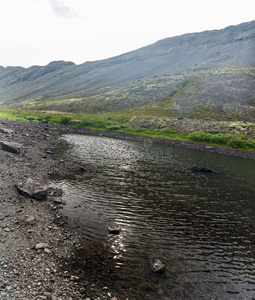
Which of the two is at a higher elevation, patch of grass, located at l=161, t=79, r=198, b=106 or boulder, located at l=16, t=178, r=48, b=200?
patch of grass, located at l=161, t=79, r=198, b=106

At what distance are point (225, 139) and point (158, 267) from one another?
3175 inches

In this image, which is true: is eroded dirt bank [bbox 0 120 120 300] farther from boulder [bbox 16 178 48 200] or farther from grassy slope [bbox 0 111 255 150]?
grassy slope [bbox 0 111 255 150]

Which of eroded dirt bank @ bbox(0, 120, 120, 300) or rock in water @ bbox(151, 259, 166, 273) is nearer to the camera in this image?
eroded dirt bank @ bbox(0, 120, 120, 300)

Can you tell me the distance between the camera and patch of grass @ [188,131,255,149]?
77363 mm

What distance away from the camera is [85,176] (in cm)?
3170

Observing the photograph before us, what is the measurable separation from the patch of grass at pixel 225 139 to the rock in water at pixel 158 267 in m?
76.5

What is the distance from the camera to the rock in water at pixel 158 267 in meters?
13.3

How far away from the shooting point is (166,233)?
1836 centimetres

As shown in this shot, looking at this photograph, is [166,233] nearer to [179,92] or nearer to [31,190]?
[31,190]

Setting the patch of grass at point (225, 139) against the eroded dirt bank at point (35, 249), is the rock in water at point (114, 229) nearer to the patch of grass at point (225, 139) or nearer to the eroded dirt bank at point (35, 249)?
the eroded dirt bank at point (35, 249)

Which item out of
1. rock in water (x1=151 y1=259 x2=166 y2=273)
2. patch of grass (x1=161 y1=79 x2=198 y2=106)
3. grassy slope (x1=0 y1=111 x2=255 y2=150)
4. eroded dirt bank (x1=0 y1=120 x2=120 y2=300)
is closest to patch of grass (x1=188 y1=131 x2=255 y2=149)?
grassy slope (x1=0 y1=111 x2=255 y2=150)

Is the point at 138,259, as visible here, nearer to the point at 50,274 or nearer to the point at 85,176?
the point at 50,274

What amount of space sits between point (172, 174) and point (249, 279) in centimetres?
2477

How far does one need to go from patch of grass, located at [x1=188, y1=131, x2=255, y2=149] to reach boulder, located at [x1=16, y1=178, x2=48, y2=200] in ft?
253
